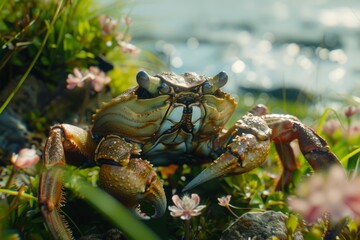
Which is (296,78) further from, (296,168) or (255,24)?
(296,168)

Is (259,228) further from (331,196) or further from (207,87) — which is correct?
(331,196)

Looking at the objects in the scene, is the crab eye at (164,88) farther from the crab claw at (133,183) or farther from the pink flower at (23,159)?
the pink flower at (23,159)

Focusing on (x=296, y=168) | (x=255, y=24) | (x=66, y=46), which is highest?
(x=66, y=46)

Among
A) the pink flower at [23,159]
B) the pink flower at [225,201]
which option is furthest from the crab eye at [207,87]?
the pink flower at [23,159]

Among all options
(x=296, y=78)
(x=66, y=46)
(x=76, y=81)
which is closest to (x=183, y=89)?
(x=76, y=81)

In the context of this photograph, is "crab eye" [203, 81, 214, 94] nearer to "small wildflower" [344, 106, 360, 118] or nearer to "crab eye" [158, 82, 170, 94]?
"crab eye" [158, 82, 170, 94]

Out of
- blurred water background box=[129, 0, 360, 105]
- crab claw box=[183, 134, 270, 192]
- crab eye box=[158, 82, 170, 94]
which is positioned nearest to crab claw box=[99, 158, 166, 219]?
crab claw box=[183, 134, 270, 192]

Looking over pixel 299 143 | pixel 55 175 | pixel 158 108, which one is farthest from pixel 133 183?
pixel 299 143
